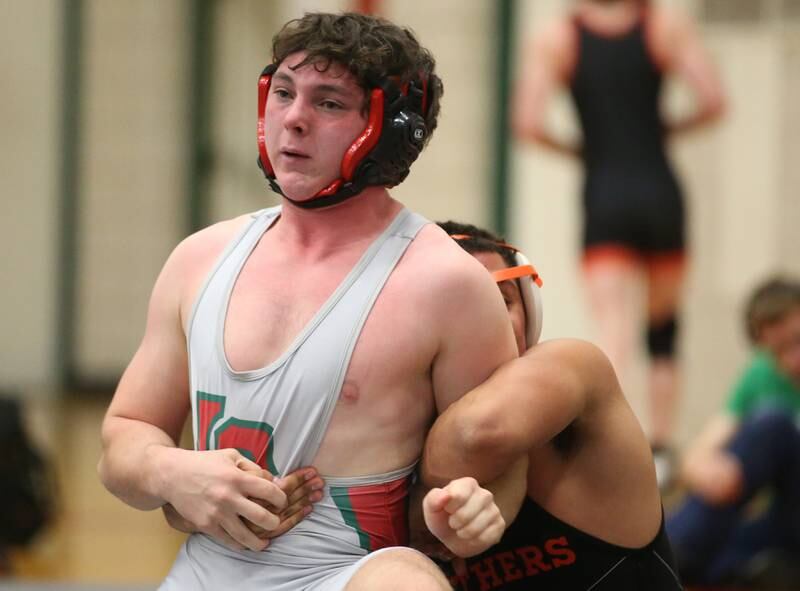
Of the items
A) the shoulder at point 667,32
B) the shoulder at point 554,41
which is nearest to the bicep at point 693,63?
the shoulder at point 667,32

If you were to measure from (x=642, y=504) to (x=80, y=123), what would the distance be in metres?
6.60

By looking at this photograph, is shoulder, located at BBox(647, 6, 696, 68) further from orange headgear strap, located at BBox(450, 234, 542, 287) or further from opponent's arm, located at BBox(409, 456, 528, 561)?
opponent's arm, located at BBox(409, 456, 528, 561)

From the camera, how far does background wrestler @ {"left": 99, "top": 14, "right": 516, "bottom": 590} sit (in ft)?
6.29

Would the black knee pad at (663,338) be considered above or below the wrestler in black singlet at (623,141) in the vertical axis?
below

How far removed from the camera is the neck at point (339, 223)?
6.59 feet

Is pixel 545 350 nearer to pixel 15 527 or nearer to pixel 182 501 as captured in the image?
pixel 182 501

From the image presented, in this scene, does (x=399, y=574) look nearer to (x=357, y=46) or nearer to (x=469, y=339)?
(x=469, y=339)

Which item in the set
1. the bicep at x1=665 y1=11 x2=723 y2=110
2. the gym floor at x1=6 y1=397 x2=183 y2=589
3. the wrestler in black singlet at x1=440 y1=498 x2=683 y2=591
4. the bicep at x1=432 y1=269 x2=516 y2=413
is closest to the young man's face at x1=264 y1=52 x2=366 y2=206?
the bicep at x1=432 y1=269 x2=516 y2=413

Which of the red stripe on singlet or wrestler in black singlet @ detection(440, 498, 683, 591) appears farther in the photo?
wrestler in black singlet @ detection(440, 498, 683, 591)

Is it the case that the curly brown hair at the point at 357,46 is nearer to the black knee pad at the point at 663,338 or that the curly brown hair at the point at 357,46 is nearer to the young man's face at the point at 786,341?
the young man's face at the point at 786,341

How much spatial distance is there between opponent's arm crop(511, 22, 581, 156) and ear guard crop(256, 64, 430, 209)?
4.32 m

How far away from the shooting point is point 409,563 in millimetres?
1848

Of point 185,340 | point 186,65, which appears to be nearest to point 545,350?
point 185,340

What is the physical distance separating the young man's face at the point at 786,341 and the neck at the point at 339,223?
9.19 feet
